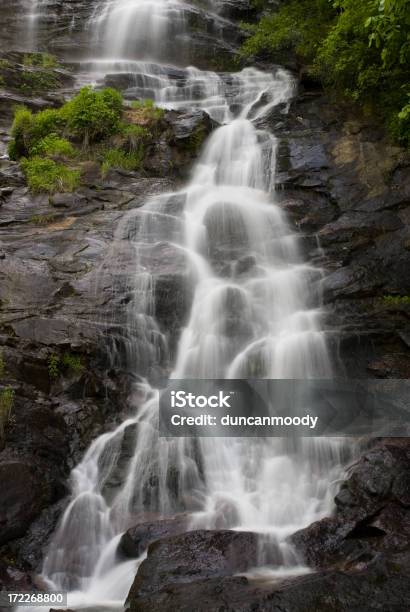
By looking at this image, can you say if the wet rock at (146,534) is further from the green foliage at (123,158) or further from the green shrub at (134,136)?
the green shrub at (134,136)

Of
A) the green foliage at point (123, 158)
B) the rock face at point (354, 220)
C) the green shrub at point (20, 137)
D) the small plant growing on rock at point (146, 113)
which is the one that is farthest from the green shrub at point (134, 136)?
the rock face at point (354, 220)

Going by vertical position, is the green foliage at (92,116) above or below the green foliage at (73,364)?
above

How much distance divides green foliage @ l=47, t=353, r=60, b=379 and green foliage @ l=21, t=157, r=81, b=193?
4.69 metres

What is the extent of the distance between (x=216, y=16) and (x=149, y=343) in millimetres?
17014

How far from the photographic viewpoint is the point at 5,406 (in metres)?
6.41

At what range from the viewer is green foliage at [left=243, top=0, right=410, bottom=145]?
415 inches

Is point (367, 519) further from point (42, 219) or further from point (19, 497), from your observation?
point (42, 219)

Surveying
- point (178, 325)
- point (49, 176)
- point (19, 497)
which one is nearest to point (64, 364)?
point (178, 325)

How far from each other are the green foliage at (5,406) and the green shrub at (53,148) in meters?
6.86

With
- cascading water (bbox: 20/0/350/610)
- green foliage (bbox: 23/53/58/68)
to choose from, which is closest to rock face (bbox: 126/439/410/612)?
cascading water (bbox: 20/0/350/610)

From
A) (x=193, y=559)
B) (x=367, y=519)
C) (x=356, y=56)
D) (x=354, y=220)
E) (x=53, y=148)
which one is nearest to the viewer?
(x=193, y=559)

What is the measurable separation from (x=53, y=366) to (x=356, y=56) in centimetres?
942

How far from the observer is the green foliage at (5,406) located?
6262 millimetres

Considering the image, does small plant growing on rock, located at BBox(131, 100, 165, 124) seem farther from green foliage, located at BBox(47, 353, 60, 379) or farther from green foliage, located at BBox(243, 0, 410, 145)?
green foliage, located at BBox(47, 353, 60, 379)
